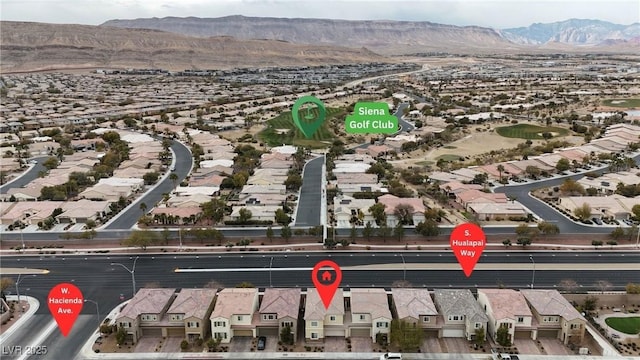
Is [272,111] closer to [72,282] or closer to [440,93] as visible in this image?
[440,93]

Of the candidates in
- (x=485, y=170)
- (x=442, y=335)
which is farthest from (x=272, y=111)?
(x=442, y=335)

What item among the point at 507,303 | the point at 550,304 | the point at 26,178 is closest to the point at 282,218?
the point at 507,303

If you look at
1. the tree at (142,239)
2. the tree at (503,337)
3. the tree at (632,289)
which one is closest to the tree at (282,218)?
the tree at (142,239)

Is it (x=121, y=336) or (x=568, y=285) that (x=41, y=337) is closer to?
(x=121, y=336)

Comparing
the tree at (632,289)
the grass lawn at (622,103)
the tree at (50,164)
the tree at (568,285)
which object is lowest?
the tree at (568,285)

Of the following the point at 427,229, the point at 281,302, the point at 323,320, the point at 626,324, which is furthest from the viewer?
the point at 427,229

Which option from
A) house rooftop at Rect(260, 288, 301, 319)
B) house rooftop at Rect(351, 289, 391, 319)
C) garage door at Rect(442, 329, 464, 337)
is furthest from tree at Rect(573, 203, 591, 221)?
house rooftop at Rect(260, 288, 301, 319)

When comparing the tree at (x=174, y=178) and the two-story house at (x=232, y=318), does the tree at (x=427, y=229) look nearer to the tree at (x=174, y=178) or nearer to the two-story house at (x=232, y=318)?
the two-story house at (x=232, y=318)
